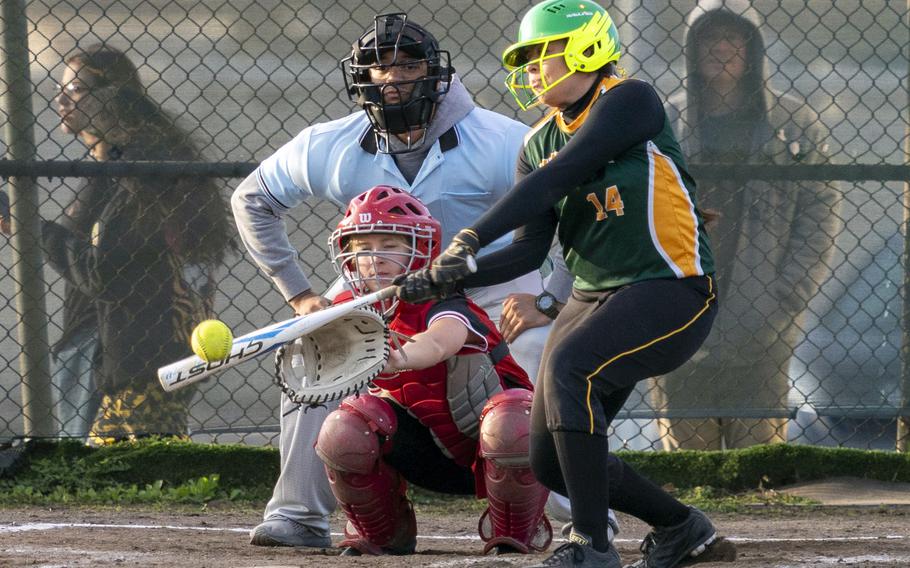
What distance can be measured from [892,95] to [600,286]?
302 cm

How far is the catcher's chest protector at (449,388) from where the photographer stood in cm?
388

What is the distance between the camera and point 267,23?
5.75 metres

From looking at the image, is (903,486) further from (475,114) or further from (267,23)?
(267,23)

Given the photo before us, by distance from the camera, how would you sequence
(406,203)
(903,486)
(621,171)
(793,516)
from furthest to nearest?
(903,486) < (793,516) < (406,203) < (621,171)

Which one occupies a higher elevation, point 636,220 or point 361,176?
point 361,176

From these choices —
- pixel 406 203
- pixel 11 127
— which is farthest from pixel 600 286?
pixel 11 127

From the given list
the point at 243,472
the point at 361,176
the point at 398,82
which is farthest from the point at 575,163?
the point at 243,472

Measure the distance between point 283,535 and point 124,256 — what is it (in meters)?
1.87

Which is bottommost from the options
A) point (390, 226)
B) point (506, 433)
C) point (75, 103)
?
point (506, 433)

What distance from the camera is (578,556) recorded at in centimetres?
325

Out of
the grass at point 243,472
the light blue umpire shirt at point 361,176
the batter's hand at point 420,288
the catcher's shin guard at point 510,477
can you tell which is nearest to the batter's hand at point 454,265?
the batter's hand at point 420,288

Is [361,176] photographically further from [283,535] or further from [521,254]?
[283,535]

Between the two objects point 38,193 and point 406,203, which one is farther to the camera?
point 38,193

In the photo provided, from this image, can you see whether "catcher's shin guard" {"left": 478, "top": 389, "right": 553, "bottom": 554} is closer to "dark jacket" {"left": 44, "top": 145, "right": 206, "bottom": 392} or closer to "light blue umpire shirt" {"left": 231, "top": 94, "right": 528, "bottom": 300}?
"light blue umpire shirt" {"left": 231, "top": 94, "right": 528, "bottom": 300}
